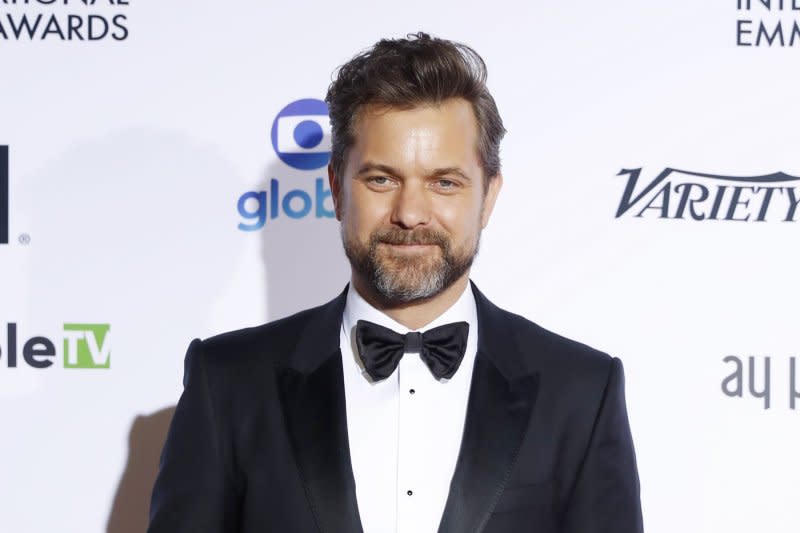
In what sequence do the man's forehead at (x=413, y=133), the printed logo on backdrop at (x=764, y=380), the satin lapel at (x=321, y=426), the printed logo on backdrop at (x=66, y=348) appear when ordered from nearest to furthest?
the satin lapel at (x=321, y=426)
the man's forehead at (x=413, y=133)
the printed logo on backdrop at (x=764, y=380)
the printed logo on backdrop at (x=66, y=348)

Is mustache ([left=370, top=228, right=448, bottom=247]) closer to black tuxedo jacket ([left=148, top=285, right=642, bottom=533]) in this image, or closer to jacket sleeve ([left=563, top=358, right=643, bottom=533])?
black tuxedo jacket ([left=148, top=285, right=642, bottom=533])

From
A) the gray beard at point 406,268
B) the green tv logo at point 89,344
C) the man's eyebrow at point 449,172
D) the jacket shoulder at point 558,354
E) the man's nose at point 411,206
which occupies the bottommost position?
the green tv logo at point 89,344

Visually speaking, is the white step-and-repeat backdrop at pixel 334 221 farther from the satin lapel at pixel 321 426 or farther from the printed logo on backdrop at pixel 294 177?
the satin lapel at pixel 321 426

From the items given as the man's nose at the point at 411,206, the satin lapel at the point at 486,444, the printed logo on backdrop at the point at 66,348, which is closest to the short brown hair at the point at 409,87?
the man's nose at the point at 411,206

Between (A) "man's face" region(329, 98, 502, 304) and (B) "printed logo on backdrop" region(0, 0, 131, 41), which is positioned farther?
(B) "printed logo on backdrop" region(0, 0, 131, 41)

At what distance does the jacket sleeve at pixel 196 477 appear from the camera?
5.53ft

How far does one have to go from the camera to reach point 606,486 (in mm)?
1729

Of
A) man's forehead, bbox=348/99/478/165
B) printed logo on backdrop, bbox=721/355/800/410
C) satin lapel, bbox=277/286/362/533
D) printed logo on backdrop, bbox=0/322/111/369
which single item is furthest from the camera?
printed logo on backdrop, bbox=0/322/111/369

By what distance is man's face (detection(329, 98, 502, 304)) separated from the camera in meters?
1.72

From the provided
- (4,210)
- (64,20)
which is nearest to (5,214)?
(4,210)

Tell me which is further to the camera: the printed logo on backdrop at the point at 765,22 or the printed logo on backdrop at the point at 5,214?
the printed logo on backdrop at the point at 5,214

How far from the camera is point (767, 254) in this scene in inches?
91.2

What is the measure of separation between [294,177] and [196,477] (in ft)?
3.01

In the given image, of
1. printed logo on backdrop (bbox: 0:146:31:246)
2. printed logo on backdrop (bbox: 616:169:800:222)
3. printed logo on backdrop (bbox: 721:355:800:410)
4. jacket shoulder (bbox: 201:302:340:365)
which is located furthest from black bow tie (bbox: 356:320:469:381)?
printed logo on backdrop (bbox: 0:146:31:246)
